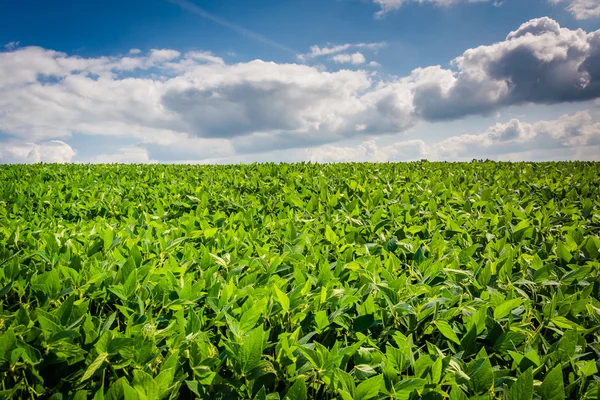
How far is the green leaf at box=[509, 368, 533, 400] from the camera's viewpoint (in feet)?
4.66

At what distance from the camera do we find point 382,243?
3.46 metres

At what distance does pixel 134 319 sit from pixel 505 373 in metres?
1.83

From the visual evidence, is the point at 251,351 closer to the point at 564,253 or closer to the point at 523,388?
the point at 523,388

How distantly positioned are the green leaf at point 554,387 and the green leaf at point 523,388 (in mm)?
126

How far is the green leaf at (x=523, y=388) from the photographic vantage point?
1.42 metres

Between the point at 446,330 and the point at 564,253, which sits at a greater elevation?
the point at 564,253

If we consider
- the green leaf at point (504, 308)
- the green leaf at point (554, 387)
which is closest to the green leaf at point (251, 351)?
the green leaf at point (554, 387)

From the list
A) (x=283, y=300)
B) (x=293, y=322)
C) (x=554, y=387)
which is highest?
(x=283, y=300)

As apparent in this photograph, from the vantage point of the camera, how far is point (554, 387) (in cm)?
150

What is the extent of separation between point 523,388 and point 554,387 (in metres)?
0.17

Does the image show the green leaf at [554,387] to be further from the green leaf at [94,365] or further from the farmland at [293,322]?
the green leaf at [94,365]

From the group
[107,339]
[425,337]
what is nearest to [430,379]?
[425,337]

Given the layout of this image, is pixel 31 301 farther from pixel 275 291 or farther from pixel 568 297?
pixel 568 297

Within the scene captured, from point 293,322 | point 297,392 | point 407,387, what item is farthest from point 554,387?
point 293,322
